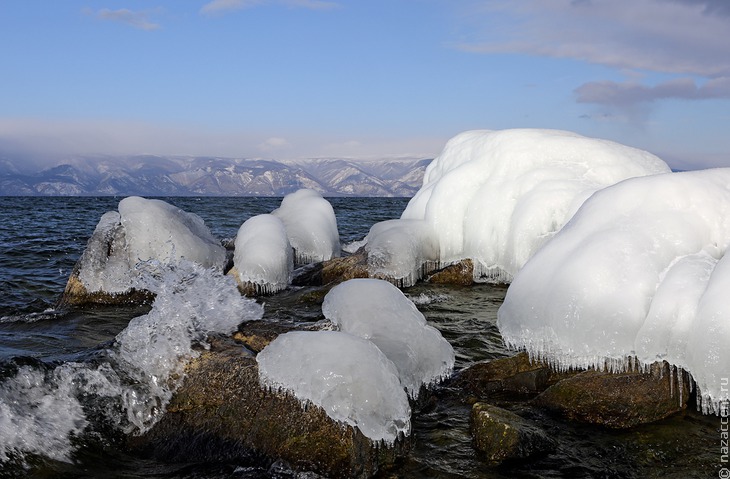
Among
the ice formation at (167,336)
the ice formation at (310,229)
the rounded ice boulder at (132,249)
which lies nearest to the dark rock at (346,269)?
the ice formation at (310,229)

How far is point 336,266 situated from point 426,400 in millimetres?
5410

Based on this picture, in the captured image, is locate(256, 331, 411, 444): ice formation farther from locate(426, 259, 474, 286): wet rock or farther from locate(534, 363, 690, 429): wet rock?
locate(426, 259, 474, 286): wet rock

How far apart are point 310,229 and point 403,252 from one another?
2.42m

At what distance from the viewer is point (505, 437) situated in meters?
4.07

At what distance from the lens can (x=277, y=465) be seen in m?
3.89

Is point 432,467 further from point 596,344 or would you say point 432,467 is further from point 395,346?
point 596,344

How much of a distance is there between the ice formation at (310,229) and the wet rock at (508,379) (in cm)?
617

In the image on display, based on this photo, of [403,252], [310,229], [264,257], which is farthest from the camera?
[310,229]

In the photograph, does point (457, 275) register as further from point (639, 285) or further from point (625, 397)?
point (625, 397)

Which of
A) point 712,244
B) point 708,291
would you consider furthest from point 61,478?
point 712,244

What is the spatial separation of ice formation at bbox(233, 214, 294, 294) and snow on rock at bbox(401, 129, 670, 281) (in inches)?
104

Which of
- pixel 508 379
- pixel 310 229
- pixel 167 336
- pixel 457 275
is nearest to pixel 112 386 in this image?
pixel 167 336

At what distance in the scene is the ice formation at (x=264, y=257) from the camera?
9.51 m

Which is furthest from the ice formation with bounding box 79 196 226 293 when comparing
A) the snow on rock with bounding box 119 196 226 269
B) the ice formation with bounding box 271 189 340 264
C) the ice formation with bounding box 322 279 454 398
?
the ice formation with bounding box 322 279 454 398
